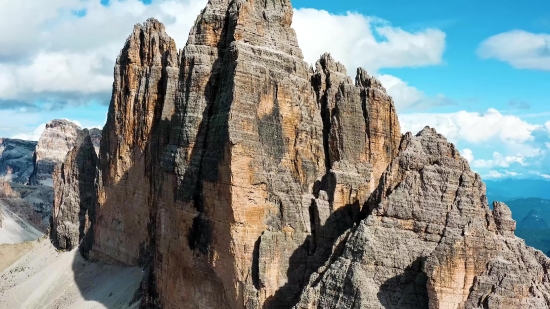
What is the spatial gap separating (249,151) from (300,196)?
4.52m

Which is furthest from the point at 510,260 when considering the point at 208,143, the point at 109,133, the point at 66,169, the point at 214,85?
the point at 66,169

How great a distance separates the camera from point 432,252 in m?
24.7

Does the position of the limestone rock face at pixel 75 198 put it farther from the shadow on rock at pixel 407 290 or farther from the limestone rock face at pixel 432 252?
the shadow on rock at pixel 407 290

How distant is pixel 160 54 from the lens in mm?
50812

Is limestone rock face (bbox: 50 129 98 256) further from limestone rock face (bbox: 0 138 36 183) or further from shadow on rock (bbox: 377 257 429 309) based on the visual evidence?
limestone rock face (bbox: 0 138 36 183)

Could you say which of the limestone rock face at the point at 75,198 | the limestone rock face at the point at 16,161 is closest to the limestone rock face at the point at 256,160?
the limestone rock face at the point at 75,198

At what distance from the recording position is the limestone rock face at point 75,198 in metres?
62.8

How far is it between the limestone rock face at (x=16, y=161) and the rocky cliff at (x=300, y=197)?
464 ft

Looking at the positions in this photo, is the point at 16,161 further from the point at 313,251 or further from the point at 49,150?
the point at 313,251

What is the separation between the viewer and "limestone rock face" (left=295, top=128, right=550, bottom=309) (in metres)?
24.1

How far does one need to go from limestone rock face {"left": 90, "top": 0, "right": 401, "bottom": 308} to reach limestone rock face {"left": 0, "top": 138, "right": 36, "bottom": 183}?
14159 cm

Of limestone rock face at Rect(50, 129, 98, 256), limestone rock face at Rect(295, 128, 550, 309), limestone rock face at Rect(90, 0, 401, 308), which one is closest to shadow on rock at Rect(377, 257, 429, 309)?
limestone rock face at Rect(295, 128, 550, 309)

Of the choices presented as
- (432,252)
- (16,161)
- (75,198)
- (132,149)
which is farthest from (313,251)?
(16,161)

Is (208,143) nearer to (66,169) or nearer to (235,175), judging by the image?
(235,175)
